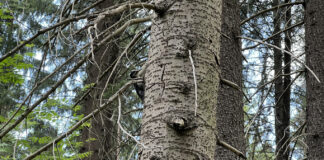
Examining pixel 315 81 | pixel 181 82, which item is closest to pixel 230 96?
pixel 315 81

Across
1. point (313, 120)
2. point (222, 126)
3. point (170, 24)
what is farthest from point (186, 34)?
point (313, 120)

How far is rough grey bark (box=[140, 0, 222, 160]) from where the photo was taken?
1440 mm

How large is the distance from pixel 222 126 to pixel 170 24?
174 centimetres

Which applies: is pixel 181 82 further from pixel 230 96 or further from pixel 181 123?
pixel 230 96

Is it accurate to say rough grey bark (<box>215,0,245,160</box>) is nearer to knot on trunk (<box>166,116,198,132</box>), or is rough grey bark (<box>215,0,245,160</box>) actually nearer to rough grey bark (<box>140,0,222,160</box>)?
rough grey bark (<box>140,0,222,160</box>)

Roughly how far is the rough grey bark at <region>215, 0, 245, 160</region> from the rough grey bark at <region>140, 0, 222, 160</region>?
1528 millimetres

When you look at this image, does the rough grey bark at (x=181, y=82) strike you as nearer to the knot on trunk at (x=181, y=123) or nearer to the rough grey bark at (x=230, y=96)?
the knot on trunk at (x=181, y=123)

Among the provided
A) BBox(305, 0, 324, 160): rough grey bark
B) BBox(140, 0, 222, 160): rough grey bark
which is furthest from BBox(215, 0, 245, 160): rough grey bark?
BBox(140, 0, 222, 160): rough grey bark

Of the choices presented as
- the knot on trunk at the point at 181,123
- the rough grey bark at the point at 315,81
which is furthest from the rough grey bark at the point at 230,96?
the knot on trunk at the point at 181,123

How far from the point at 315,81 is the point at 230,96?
4.45 feet

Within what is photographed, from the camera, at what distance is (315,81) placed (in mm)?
4070

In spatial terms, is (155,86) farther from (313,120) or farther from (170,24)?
(313,120)

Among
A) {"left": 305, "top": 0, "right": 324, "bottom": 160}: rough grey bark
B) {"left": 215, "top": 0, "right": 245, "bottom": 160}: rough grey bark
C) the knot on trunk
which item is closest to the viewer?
the knot on trunk

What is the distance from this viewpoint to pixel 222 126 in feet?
10.4
